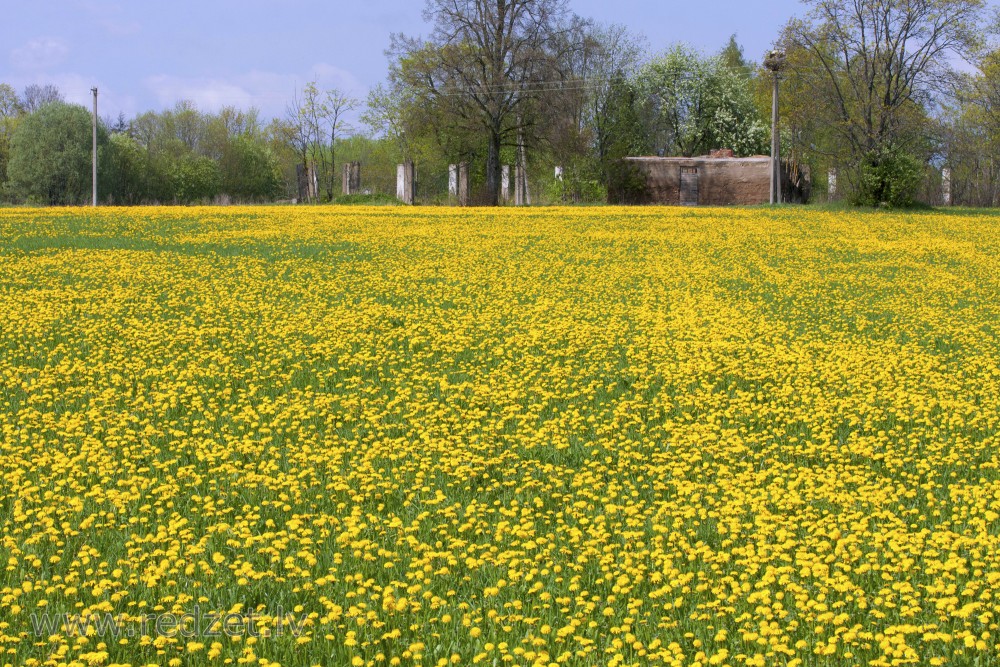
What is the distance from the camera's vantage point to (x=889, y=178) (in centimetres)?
4222

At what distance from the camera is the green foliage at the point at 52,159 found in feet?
225

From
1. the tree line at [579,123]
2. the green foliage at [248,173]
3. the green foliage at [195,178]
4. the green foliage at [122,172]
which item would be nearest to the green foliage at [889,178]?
the tree line at [579,123]

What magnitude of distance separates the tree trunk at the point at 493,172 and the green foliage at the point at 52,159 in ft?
98.4

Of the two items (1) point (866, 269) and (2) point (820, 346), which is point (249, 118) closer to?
(1) point (866, 269)

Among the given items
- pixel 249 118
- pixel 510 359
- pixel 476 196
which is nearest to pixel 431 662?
pixel 510 359

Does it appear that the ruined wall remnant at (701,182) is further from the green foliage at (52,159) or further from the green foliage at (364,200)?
the green foliage at (52,159)

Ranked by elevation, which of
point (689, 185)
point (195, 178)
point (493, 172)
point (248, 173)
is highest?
point (248, 173)

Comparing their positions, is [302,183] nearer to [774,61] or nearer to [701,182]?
[701,182]

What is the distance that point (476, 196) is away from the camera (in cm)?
5847

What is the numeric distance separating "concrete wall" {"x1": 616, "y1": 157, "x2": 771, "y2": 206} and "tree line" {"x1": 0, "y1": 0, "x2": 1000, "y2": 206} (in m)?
1.46

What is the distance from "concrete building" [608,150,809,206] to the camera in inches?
2221

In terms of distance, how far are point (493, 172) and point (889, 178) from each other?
74.3ft

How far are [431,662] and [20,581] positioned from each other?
2547 mm

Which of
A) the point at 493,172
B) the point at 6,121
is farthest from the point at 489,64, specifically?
the point at 6,121
